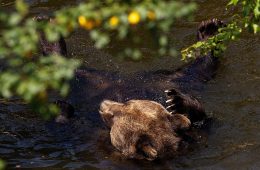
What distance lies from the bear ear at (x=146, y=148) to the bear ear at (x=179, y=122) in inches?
14.2

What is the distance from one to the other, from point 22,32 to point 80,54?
20.4 ft

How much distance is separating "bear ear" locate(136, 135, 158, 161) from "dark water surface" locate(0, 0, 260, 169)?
0.11 meters

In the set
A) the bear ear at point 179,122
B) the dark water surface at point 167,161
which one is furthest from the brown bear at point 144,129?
the dark water surface at point 167,161

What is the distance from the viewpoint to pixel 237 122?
5.78m

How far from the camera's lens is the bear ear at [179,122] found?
17.4 ft

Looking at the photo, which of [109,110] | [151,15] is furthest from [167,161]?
[151,15]

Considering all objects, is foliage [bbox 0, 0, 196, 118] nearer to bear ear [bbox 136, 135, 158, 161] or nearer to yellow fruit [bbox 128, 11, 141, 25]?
yellow fruit [bbox 128, 11, 141, 25]

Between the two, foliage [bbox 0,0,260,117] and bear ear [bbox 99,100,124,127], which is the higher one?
foliage [bbox 0,0,260,117]

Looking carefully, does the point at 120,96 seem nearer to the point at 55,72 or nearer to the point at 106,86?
the point at 106,86

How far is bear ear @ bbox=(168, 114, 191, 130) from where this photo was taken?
17.4ft

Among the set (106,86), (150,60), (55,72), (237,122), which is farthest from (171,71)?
(55,72)

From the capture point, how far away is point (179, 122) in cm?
534

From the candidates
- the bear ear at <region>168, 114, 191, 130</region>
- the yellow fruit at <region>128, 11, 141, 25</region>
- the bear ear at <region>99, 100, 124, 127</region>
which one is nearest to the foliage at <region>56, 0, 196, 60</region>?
the yellow fruit at <region>128, 11, 141, 25</region>

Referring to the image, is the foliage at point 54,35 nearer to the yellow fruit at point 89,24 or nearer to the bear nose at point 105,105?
the yellow fruit at point 89,24
